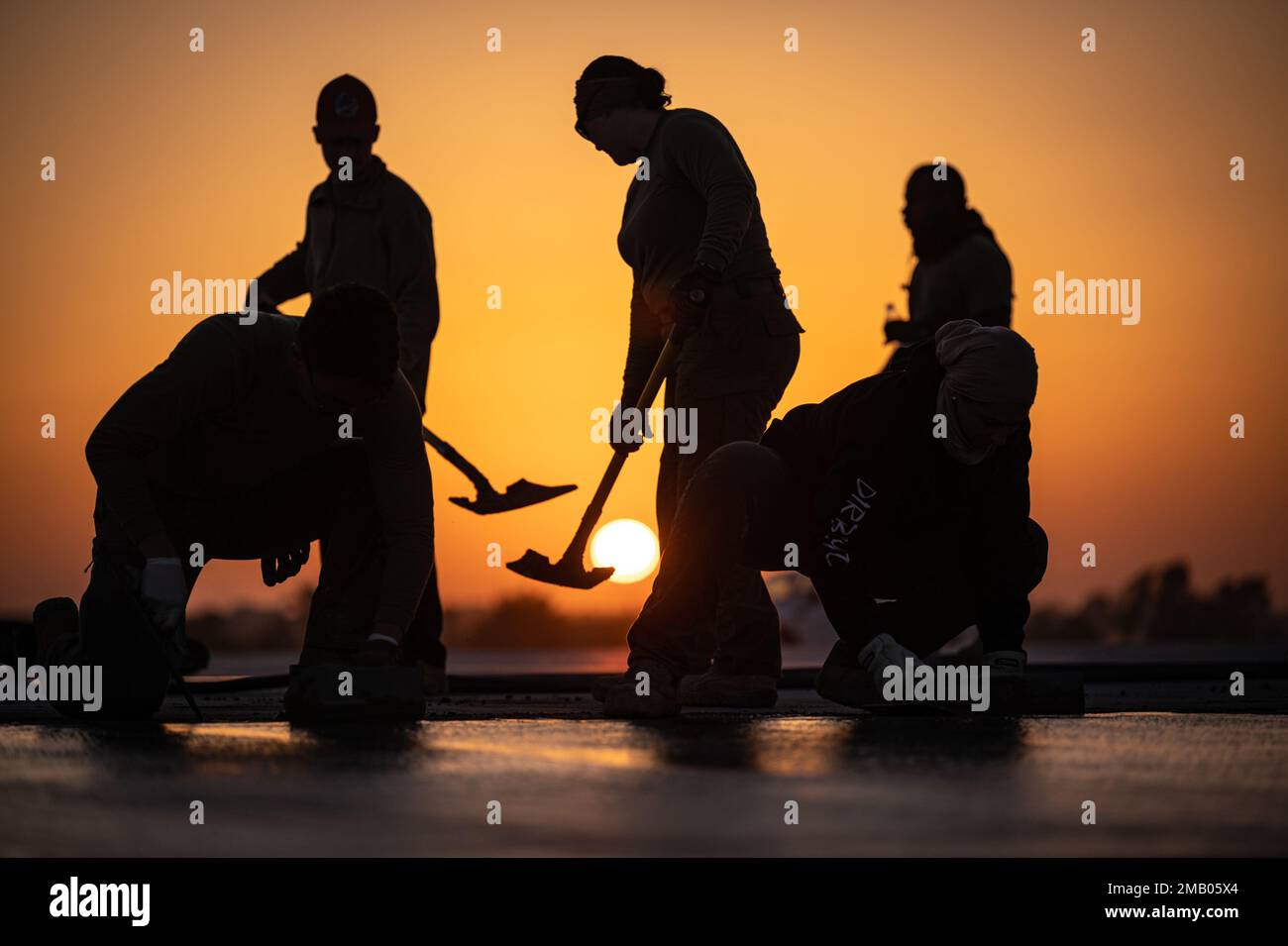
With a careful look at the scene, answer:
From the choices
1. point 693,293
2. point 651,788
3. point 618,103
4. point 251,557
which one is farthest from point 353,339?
point 651,788

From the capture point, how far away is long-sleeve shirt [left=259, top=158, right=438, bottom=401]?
20.2ft

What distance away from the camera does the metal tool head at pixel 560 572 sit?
18.7ft

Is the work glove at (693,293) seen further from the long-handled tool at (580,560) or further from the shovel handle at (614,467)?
the long-handled tool at (580,560)

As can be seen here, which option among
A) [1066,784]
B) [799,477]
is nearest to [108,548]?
[799,477]

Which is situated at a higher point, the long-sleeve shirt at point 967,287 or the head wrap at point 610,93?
the head wrap at point 610,93

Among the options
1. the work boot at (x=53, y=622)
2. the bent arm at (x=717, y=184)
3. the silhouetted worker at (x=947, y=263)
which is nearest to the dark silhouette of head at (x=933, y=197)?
the silhouetted worker at (x=947, y=263)

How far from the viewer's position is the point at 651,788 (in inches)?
92.4

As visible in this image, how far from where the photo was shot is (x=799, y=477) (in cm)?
403

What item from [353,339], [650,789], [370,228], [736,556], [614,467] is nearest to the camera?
[650,789]

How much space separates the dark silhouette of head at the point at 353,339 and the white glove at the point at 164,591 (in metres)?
0.55

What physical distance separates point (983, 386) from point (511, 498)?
3321 mm

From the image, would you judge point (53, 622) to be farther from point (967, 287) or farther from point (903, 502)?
point (967, 287)
